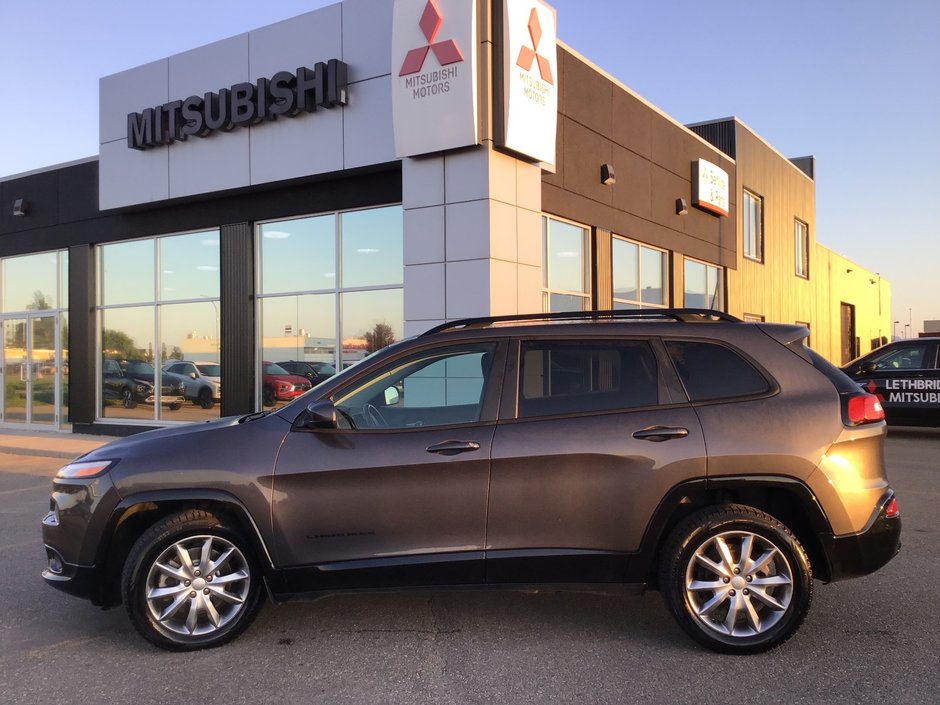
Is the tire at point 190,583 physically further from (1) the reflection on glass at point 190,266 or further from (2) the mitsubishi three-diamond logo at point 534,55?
(1) the reflection on glass at point 190,266

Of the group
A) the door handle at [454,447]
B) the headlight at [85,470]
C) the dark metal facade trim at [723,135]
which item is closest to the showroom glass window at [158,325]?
the headlight at [85,470]

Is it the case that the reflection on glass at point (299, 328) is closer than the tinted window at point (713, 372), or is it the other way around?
the tinted window at point (713, 372)

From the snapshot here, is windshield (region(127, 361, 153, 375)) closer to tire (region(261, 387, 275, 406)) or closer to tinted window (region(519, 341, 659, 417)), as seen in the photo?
tire (region(261, 387, 275, 406))

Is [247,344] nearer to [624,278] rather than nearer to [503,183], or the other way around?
[503,183]

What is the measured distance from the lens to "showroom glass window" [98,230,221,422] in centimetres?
1332

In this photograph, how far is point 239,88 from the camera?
38.7 feet

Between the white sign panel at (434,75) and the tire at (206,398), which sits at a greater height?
the white sign panel at (434,75)

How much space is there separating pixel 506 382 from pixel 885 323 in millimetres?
51484

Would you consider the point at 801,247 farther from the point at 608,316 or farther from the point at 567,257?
the point at 608,316

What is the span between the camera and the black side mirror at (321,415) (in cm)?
390

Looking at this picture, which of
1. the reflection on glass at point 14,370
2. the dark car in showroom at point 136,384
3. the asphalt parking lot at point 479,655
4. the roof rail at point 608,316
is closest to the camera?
the asphalt parking lot at point 479,655

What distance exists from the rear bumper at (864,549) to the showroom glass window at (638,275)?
1017 cm

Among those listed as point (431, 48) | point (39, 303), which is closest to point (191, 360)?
point (39, 303)

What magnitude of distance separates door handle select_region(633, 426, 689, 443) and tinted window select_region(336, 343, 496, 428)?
86cm
